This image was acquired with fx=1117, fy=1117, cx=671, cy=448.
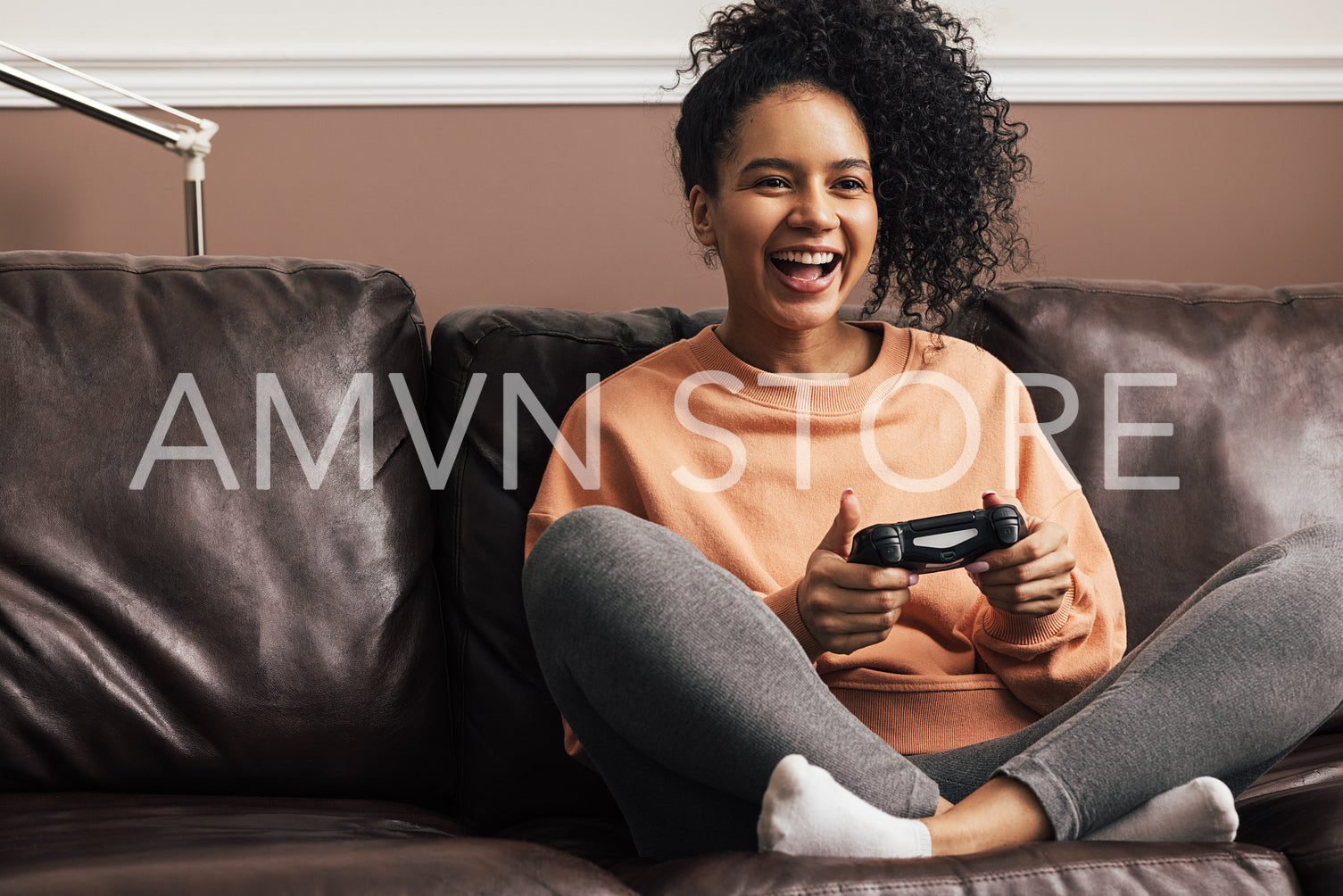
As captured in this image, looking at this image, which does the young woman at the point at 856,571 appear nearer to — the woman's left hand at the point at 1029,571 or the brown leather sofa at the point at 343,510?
the woman's left hand at the point at 1029,571

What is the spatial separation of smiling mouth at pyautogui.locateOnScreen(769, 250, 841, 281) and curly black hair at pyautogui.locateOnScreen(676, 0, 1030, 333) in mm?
108

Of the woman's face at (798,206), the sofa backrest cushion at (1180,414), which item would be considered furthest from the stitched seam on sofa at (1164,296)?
the woman's face at (798,206)

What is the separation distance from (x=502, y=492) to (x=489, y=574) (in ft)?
0.29

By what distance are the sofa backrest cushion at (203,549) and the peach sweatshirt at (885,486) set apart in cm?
21

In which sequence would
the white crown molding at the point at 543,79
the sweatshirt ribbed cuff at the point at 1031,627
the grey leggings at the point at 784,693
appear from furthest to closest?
the white crown molding at the point at 543,79, the sweatshirt ribbed cuff at the point at 1031,627, the grey leggings at the point at 784,693

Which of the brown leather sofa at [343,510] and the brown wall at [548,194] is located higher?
the brown wall at [548,194]

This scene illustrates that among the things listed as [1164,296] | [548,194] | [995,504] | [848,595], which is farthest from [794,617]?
[548,194]

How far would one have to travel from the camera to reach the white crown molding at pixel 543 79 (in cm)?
168

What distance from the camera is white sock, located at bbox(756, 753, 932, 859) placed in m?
0.69

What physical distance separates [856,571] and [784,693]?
142mm

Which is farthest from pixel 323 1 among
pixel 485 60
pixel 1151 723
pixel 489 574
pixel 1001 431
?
pixel 1151 723

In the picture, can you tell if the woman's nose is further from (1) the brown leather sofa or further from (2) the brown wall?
(2) the brown wall

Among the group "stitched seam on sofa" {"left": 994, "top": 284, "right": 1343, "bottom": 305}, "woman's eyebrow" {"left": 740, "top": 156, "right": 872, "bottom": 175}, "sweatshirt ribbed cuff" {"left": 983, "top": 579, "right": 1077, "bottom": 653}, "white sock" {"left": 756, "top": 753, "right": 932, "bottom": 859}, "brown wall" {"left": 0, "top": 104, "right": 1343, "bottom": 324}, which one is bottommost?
"white sock" {"left": 756, "top": 753, "right": 932, "bottom": 859}

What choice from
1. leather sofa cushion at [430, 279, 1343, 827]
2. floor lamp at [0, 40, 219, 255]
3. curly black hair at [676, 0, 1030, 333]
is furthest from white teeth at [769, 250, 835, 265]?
floor lamp at [0, 40, 219, 255]
